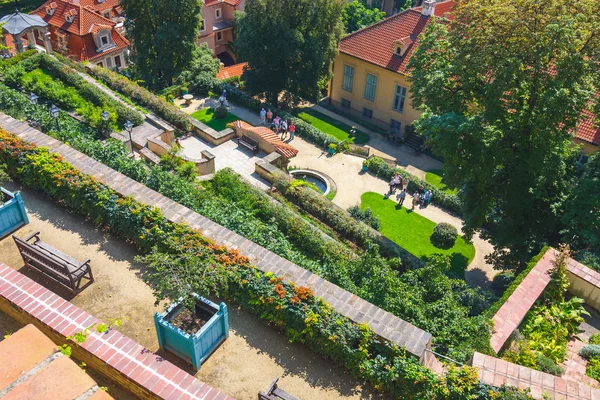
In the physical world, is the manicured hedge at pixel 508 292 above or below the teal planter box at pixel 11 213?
below

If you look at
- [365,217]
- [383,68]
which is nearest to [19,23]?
[383,68]

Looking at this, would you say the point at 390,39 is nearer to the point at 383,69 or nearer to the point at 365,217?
the point at 383,69

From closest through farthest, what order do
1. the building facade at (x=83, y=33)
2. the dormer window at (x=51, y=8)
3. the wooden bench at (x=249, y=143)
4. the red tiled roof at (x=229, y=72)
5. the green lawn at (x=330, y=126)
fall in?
the wooden bench at (x=249, y=143) < the green lawn at (x=330, y=126) < the building facade at (x=83, y=33) < the dormer window at (x=51, y=8) < the red tiled roof at (x=229, y=72)

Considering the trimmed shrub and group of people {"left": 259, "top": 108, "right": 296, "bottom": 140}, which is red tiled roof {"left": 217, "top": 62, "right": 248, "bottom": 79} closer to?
group of people {"left": 259, "top": 108, "right": 296, "bottom": 140}

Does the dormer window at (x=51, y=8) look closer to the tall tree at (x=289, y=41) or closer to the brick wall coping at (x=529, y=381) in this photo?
the tall tree at (x=289, y=41)

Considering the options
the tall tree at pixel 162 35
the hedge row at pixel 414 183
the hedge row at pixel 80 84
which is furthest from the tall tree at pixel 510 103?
the tall tree at pixel 162 35

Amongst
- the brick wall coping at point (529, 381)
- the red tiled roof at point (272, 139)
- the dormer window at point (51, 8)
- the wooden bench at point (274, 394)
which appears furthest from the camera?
the dormer window at point (51, 8)

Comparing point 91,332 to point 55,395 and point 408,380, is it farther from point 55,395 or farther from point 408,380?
point 408,380

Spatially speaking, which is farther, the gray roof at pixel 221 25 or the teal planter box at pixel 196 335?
the gray roof at pixel 221 25
